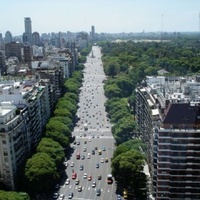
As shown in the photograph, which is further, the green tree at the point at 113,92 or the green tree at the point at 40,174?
the green tree at the point at 113,92

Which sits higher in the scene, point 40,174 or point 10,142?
point 10,142

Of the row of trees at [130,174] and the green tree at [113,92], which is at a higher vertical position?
the green tree at [113,92]

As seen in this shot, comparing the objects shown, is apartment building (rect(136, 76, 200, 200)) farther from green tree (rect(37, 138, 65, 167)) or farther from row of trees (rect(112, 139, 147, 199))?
green tree (rect(37, 138, 65, 167))

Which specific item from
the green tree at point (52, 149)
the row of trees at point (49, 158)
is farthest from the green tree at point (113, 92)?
the green tree at point (52, 149)

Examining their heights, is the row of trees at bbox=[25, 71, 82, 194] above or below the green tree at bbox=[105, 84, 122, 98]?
below

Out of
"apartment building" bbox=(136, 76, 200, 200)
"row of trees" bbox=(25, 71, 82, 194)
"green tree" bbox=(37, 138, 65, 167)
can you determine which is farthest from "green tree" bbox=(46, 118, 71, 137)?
"apartment building" bbox=(136, 76, 200, 200)

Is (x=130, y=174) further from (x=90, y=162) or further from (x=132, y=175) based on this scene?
(x=90, y=162)

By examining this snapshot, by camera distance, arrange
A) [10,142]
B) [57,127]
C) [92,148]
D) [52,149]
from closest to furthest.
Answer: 1. [10,142]
2. [52,149]
3. [57,127]
4. [92,148]

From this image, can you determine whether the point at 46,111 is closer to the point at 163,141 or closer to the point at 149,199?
the point at 149,199

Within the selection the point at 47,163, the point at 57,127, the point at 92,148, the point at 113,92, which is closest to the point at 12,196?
the point at 47,163

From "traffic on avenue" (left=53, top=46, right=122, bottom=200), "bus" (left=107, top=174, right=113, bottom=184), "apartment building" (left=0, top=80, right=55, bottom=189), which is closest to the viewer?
"apartment building" (left=0, top=80, right=55, bottom=189)

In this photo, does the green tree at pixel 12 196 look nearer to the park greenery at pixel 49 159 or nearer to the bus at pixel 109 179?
the park greenery at pixel 49 159

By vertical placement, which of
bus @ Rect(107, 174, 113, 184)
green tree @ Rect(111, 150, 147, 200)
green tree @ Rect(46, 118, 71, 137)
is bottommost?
bus @ Rect(107, 174, 113, 184)
